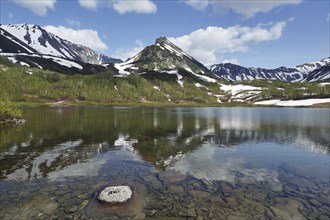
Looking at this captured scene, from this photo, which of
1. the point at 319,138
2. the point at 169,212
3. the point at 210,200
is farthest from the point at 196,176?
the point at 319,138

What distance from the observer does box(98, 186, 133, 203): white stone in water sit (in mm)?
21381

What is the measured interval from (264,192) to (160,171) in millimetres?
11680

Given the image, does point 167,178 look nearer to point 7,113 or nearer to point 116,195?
point 116,195

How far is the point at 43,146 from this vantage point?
1778 inches

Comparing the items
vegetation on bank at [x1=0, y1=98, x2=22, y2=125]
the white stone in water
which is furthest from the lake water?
vegetation on bank at [x1=0, y1=98, x2=22, y2=125]

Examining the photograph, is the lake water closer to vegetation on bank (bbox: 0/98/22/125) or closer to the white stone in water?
the white stone in water

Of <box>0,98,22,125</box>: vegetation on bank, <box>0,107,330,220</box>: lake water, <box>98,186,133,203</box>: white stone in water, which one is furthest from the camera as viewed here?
<box>0,98,22,125</box>: vegetation on bank

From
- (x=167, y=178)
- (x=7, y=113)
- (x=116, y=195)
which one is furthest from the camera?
(x=7, y=113)

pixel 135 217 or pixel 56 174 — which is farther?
pixel 56 174

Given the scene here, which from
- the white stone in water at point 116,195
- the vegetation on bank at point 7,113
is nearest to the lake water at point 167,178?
the white stone in water at point 116,195

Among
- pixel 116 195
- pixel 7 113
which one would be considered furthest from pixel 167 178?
pixel 7 113

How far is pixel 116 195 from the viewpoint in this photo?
2186 cm

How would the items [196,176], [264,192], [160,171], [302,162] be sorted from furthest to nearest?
[302,162], [160,171], [196,176], [264,192]

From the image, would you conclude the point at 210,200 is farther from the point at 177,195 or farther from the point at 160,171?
the point at 160,171
